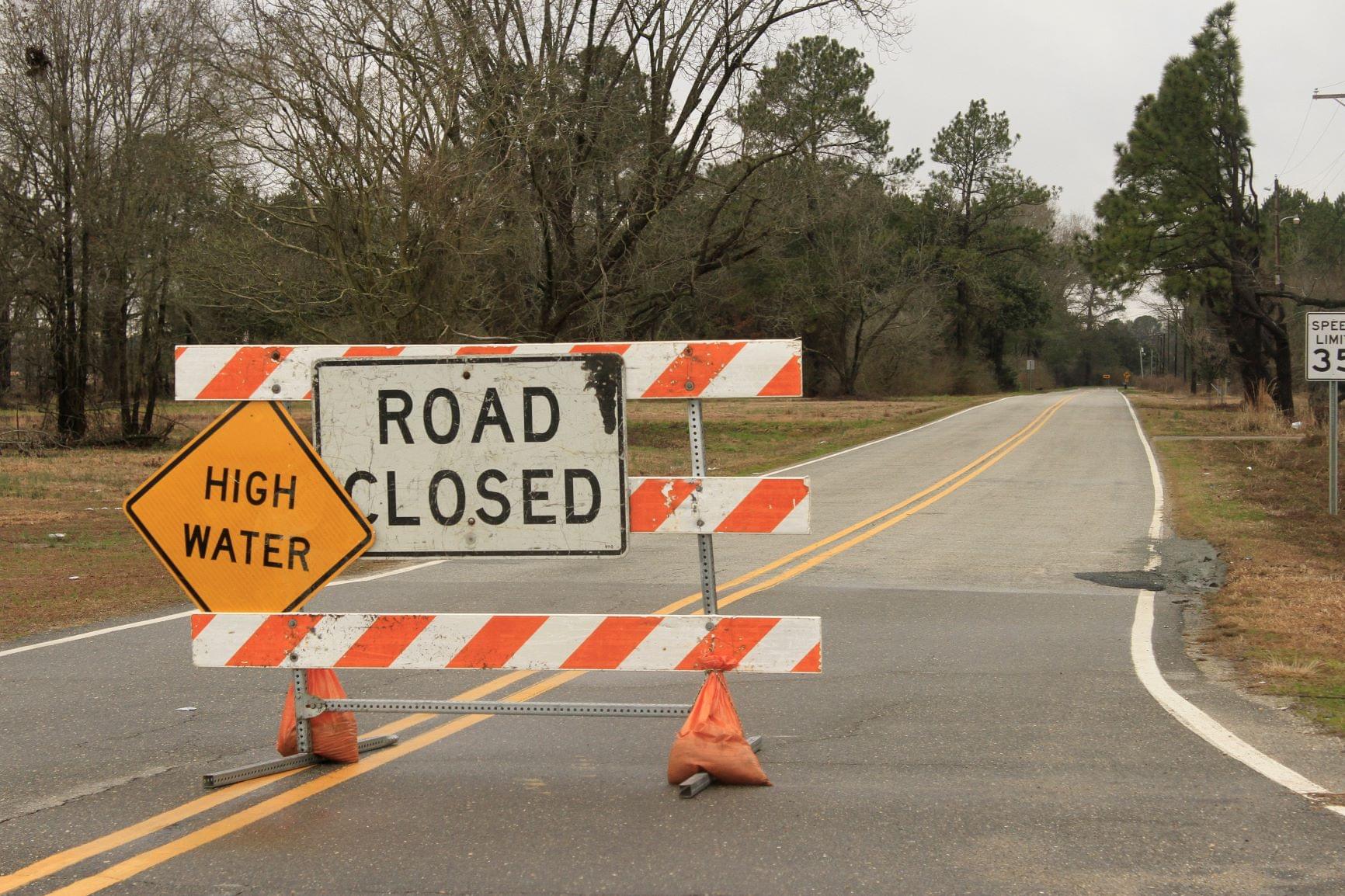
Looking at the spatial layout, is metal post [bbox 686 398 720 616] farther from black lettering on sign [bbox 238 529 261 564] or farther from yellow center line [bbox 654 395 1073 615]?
yellow center line [bbox 654 395 1073 615]

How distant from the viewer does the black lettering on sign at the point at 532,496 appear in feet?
17.3

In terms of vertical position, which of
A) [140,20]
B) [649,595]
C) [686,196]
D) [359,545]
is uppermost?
[140,20]

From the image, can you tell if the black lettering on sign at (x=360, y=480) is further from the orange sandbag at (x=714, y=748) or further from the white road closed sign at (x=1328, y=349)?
the white road closed sign at (x=1328, y=349)

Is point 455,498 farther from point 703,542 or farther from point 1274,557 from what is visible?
point 1274,557

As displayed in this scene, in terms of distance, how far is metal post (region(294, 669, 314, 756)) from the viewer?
5438mm

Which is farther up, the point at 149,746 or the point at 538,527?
the point at 538,527

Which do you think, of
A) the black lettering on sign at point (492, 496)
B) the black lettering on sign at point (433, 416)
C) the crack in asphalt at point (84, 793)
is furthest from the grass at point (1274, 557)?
the crack in asphalt at point (84, 793)

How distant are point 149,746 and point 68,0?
29643 millimetres

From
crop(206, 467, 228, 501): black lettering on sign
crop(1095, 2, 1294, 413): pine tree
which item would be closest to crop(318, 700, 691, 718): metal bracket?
crop(206, 467, 228, 501): black lettering on sign

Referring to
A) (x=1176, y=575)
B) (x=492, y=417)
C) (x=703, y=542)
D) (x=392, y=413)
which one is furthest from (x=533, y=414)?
(x=1176, y=575)

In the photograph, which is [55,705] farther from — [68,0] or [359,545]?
[68,0]

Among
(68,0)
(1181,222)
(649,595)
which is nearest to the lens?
(649,595)

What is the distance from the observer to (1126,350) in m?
136

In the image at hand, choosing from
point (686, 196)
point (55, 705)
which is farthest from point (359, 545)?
point (686, 196)
